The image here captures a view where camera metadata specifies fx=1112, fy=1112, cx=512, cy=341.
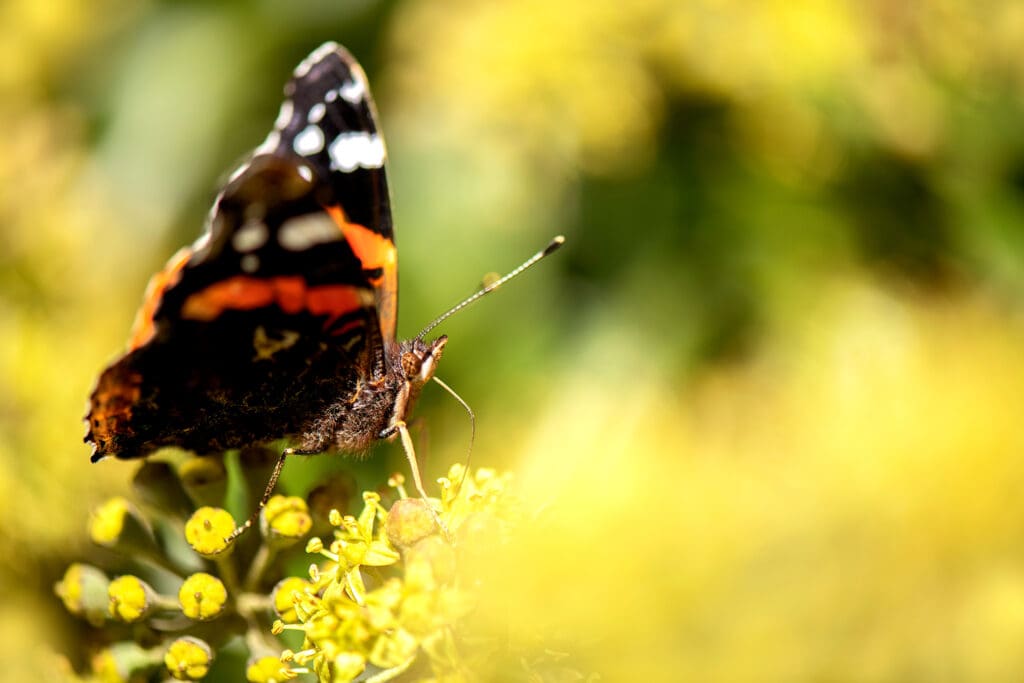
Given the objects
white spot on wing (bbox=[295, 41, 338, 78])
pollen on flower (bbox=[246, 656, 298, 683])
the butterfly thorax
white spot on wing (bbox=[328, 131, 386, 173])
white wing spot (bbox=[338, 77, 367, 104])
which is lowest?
pollen on flower (bbox=[246, 656, 298, 683])

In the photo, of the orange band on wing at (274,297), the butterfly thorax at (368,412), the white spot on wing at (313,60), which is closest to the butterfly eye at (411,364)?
the butterfly thorax at (368,412)

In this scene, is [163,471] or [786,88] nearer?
[163,471]

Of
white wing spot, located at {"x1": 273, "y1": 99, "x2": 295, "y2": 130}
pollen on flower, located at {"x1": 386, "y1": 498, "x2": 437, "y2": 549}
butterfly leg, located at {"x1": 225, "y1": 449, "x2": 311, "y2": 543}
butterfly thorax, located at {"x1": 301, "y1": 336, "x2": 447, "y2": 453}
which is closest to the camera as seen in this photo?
pollen on flower, located at {"x1": 386, "y1": 498, "x2": 437, "y2": 549}

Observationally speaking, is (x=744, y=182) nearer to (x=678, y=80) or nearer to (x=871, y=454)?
(x=678, y=80)

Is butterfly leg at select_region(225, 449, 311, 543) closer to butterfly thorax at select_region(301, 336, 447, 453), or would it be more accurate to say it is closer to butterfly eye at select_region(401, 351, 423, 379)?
butterfly thorax at select_region(301, 336, 447, 453)

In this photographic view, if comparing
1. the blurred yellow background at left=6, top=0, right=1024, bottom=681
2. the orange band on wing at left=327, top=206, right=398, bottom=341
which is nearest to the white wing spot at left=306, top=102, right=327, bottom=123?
the orange band on wing at left=327, top=206, right=398, bottom=341

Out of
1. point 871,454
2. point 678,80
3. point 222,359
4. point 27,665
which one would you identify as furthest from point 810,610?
point 678,80

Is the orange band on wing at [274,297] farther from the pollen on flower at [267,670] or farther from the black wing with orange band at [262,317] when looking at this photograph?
the pollen on flower at [267,670]
